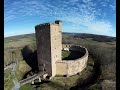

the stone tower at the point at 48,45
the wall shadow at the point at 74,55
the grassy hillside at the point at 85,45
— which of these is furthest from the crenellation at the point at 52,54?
the wall shadow at the point at 74,55

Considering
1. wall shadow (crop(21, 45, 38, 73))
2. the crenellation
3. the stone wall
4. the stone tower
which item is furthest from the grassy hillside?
the stone tower

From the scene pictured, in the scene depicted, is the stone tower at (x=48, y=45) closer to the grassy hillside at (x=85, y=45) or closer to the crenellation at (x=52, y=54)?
the crenellation at (x=52, y=54)

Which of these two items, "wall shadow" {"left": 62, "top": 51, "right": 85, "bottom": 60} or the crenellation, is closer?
the crenellation

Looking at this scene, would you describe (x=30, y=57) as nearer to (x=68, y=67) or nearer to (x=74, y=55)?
(x=74, y=55)

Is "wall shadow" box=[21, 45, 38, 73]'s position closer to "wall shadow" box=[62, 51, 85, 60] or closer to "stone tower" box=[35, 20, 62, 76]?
"stone tower" box=[35, 20, 62, 76]

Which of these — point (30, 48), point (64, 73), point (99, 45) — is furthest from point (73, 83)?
point (30, 48)
